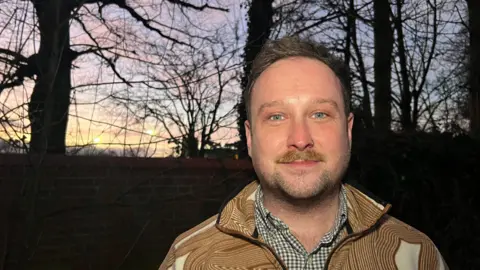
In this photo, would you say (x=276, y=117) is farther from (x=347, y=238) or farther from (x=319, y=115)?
(x=347, y=238)

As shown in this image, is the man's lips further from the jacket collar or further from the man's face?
the jacket collar

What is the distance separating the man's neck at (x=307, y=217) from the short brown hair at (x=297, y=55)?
0.29 meters

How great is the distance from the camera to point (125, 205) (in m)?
3.60

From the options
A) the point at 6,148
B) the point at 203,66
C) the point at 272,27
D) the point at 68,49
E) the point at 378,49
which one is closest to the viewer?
the point at 6,148

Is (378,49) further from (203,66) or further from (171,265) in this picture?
(171,265)

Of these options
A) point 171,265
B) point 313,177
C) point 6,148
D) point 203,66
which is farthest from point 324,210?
point 203,66

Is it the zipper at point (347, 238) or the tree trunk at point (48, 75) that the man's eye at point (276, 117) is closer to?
the zipper at point (347, 238)

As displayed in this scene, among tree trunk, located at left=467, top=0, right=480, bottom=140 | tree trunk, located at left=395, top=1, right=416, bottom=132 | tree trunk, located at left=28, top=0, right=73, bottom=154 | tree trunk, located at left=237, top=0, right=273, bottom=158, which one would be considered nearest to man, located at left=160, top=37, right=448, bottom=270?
tree trunk, located at left=28, top=0, right=73, bottom=154

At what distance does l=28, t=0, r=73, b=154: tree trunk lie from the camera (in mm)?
3061

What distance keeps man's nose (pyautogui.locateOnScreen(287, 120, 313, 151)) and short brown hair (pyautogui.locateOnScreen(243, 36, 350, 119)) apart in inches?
8.1

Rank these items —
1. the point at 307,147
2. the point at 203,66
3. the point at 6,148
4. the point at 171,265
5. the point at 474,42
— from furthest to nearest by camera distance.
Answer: the point at 474,42, the point at 203,66, the point at 6,148, the point at 171,265, the point at 307,147

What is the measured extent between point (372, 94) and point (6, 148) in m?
4.95

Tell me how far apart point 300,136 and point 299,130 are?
21 mm

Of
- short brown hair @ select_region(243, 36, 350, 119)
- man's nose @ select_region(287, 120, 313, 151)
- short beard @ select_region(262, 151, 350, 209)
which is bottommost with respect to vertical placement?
short beard @ select_region(262, 151, 350, 209)
